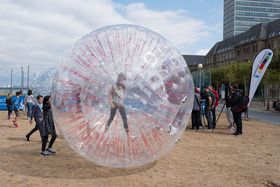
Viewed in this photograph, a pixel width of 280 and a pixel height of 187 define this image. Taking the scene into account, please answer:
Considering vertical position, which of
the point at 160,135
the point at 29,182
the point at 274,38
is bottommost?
the point at 29,182

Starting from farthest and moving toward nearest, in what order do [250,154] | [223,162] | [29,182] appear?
[250,154] < [223,162] < [29,182]

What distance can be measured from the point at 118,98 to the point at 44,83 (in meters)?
10.6

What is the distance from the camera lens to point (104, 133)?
457 cm

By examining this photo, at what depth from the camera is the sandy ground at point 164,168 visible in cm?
506

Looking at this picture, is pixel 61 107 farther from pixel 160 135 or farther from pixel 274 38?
pixel 274 38

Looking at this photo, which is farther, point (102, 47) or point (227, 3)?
point (227, 3)

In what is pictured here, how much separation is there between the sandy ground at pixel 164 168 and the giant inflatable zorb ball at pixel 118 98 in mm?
598

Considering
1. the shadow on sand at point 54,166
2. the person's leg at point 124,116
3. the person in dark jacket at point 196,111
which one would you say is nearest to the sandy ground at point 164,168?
the shadow on sand at point 54,166

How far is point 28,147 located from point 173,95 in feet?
14.9

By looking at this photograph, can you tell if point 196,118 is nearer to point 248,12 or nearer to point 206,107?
point 206,107

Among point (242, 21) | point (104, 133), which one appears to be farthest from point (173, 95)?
point (242, 21)

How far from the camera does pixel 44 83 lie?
47.1 feet

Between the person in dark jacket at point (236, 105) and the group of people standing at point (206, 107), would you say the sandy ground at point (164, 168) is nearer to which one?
the person in dark jacket at point (236, 105)

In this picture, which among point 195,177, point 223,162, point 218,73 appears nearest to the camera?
point 195,177
